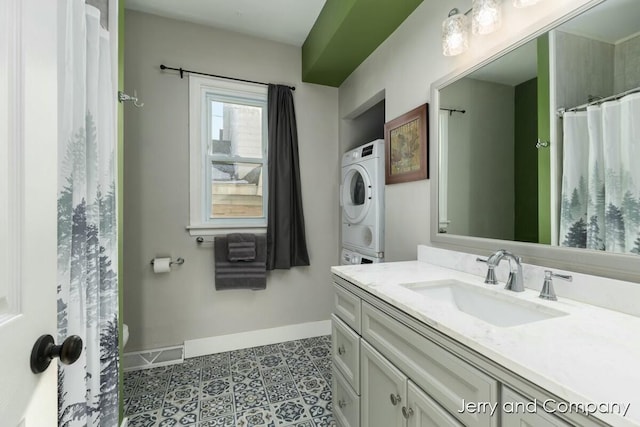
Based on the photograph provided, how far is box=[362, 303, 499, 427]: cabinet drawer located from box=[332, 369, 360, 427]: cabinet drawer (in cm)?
37

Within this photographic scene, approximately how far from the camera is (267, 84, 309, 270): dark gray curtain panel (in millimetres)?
2475

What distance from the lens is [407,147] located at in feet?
5.85

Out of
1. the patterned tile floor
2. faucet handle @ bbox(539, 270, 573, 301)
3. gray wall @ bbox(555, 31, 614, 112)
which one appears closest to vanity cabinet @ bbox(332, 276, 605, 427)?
the patterned tile floor

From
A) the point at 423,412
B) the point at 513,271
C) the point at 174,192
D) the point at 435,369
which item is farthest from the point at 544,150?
the point at 174,192

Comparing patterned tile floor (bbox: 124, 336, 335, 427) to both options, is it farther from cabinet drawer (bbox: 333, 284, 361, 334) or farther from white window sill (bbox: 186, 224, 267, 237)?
white window sill (bbox: 186, 224, 267, 237)

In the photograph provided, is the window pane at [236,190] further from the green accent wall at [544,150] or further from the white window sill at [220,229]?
the green accent wall at [544,150]

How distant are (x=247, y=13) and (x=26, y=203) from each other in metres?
2.30

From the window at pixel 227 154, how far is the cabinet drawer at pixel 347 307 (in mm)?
1333

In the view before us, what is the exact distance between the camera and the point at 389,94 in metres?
1.98

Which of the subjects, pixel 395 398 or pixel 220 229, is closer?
pixel 395 398

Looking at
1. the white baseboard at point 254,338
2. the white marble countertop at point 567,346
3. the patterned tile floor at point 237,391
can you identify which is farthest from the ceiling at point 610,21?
the white baseboard at point 254,338

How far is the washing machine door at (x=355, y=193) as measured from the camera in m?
2.21

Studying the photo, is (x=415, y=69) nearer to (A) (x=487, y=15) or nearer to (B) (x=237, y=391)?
(A) (x=487, y=15)

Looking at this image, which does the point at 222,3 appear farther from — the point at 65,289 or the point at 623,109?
the point at 623,109
